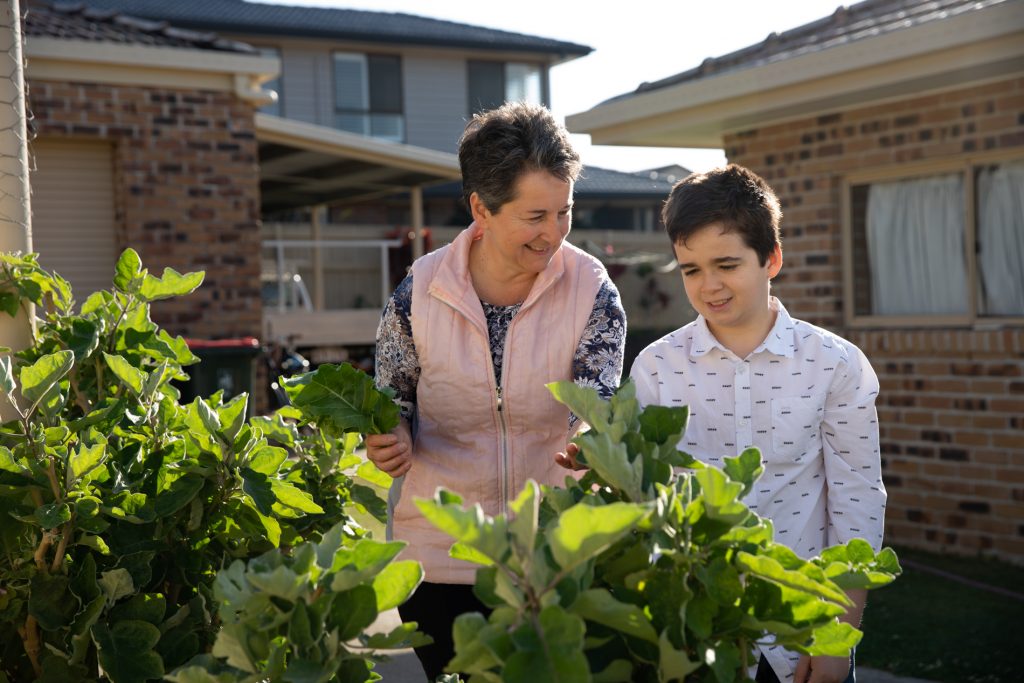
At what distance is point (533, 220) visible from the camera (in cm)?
262

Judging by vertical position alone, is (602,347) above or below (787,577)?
above

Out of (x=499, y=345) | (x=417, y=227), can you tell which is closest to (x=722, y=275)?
(x=499, y=345)

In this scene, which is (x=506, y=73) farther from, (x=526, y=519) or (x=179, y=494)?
(x=526, y=519)

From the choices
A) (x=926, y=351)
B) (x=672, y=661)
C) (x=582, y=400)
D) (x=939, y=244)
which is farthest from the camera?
(x=939, y=244)

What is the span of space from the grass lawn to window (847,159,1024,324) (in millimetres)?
1595

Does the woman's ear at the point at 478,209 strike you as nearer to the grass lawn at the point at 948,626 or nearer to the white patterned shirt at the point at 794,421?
the white patterned shirt at the point at 794,421

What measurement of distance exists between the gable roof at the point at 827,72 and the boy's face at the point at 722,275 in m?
4.22

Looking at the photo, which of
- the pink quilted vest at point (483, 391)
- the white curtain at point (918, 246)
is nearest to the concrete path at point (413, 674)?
the pink quilted vest at point (483, 391)

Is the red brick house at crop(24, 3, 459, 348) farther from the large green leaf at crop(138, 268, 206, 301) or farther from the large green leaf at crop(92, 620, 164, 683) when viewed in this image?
the large green leaf at crop(92, 620, 164, 683)

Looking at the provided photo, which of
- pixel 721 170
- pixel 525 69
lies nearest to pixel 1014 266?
pixel 721 170

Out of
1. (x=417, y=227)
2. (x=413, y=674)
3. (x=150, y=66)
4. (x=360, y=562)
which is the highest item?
(x=150, y=66)

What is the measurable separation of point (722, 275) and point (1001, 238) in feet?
16.9

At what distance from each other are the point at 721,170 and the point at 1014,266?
16.4 ft

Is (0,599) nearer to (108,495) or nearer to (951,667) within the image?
(108,495)
